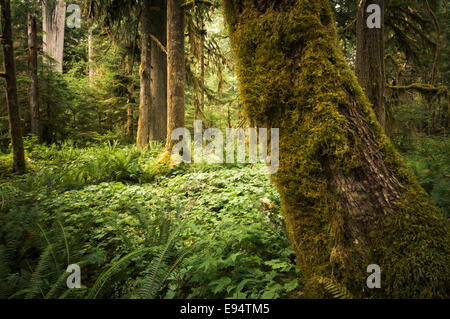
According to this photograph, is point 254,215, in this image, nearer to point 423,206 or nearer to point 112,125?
point 423,206

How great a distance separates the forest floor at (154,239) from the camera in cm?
185

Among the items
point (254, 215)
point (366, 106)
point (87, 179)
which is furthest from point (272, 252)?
point (87, 179)

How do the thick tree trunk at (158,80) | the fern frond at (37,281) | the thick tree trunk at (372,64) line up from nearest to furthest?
1. the fern frond at (37,281)
2. the thick tree trunk at (372,64)
3. the thick tree trunk at (158,80)

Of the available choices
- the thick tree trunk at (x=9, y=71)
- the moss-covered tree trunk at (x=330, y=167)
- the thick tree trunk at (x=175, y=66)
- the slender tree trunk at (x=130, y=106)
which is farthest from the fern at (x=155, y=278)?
the slender tree trunk at (x=130, y=106)

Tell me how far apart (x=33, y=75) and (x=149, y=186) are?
822 centimetres

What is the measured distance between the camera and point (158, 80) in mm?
9203

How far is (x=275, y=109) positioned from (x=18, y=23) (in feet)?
48.5

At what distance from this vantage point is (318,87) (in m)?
1.76

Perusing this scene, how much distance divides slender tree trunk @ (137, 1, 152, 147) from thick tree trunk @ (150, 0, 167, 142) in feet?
1.58

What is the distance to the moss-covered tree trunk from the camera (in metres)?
1.48

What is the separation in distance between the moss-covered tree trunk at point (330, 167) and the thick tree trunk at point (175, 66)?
16.2 feet

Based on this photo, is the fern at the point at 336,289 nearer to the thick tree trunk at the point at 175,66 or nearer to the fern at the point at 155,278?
the fern at the point at 155,278

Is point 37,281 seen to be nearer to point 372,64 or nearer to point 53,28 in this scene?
point 372,64

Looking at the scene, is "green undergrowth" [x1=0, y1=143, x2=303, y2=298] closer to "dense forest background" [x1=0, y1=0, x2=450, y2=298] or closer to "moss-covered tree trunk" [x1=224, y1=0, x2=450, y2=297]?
"dense forest background" [x1=0, y1=0, x2=450, y2=298]
